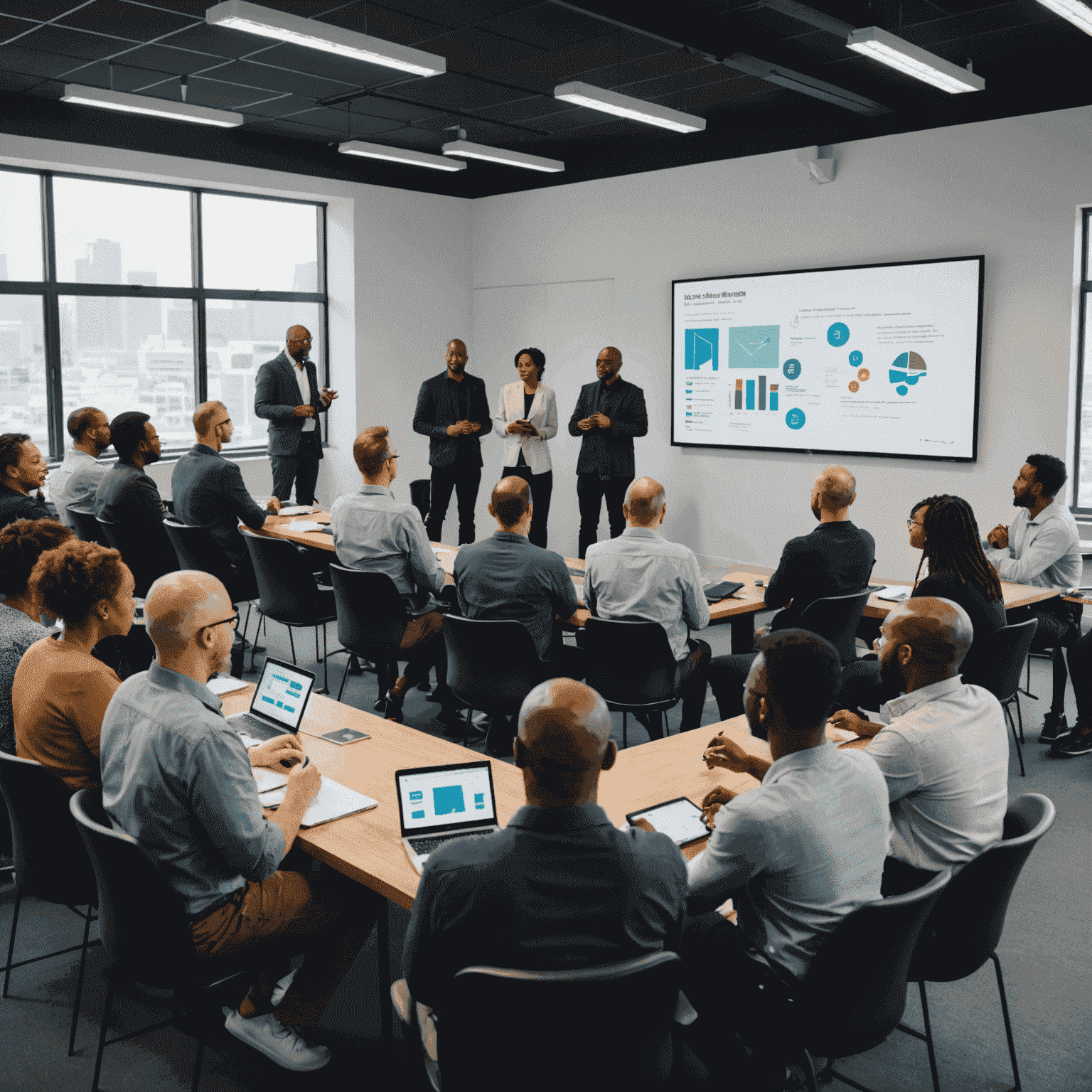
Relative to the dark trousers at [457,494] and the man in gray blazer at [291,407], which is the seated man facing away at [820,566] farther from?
the man in gray blazer at [291,407]

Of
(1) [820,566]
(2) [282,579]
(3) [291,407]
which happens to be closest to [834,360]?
(1) [820,566]

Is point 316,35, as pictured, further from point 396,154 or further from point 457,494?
point 457,494

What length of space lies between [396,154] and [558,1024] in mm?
7089

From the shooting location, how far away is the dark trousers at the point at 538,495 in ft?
25.8

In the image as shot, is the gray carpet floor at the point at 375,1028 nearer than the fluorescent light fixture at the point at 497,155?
Yes

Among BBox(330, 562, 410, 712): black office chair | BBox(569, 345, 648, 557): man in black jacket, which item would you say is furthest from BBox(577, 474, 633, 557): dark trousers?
BBox(330, 562, 410, 712): black office chair

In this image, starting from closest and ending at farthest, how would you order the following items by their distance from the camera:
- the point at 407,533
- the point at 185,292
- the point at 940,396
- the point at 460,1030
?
1. the point at 460,1030
2. the point at 407,533
3. the point at 940,396
4. the point at 185,292

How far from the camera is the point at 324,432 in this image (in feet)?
31.1

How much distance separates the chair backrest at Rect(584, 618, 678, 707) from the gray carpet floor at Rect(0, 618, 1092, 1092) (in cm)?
114

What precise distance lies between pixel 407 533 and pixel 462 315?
569 cm

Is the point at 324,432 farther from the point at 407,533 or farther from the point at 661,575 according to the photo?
the point at 661,575

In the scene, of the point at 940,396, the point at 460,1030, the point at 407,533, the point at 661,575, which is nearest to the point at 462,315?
the point at 940,396

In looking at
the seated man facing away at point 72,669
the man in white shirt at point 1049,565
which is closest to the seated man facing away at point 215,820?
Answer: the seated man facing away at point 72,669

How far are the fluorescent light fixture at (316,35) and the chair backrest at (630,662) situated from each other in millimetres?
2955
